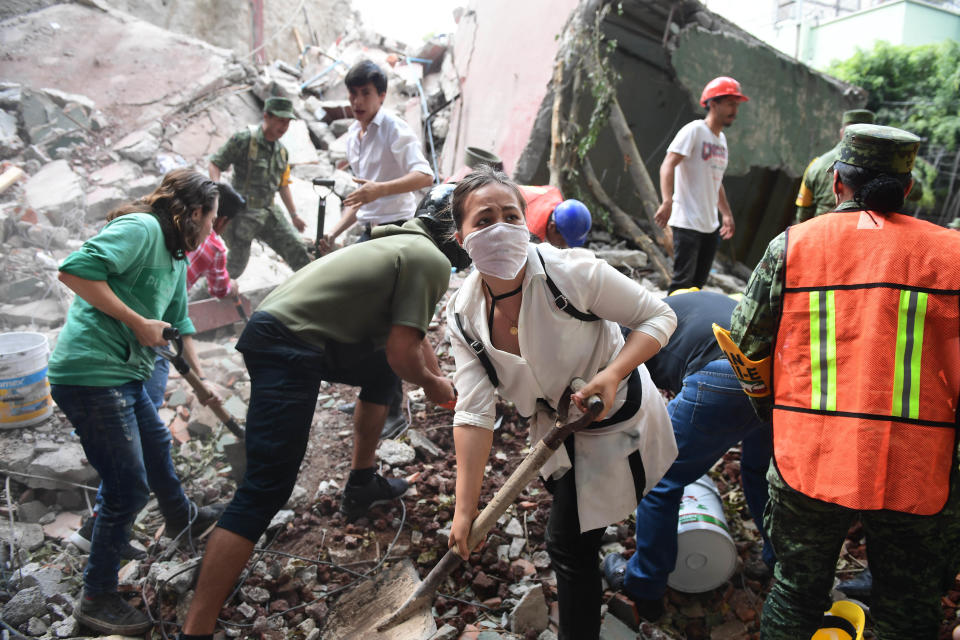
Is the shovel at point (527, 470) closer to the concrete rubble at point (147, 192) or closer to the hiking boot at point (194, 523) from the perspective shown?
the concrete rubble at point (147, 192)

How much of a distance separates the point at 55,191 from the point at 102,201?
25.5 inches

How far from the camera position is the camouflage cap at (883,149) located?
1708 millimetres

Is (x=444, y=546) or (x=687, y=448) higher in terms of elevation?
(x=687, y=448)

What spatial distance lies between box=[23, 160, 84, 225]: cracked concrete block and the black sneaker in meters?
5.89

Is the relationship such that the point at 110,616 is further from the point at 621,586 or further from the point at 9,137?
the point at 9,137

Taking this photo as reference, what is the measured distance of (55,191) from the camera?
6.97 meters

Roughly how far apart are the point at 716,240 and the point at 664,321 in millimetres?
3674

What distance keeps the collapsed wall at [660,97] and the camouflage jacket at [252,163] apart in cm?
297

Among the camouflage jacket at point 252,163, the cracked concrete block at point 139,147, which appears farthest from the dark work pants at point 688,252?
the cracked concrete block at point 139,147

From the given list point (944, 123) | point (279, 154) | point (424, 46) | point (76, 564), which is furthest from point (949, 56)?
point (76, 564)

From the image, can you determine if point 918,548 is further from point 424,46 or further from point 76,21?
point 76,21

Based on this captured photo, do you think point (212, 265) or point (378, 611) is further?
point (212, 265)

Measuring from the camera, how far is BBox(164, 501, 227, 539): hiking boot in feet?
9.90

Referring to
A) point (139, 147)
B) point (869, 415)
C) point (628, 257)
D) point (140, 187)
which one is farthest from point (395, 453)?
point (139, 147)
